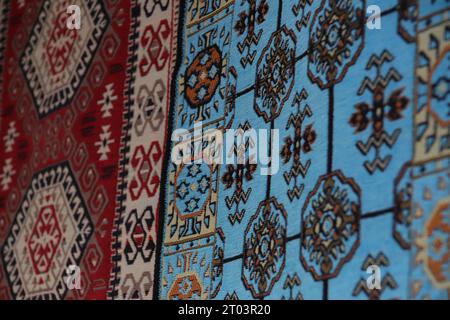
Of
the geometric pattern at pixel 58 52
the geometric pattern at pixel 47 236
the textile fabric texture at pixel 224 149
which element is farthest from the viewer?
the geometric pattern at pixel 58 52

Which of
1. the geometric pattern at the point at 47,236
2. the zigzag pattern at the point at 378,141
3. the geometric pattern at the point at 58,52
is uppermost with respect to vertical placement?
the geometric pattern at the point at 58,52

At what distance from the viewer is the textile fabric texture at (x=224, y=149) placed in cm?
116

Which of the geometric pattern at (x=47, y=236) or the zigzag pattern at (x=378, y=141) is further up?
Answer: the zigzag pattern at (x=378, y=141)

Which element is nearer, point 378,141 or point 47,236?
point 378,141

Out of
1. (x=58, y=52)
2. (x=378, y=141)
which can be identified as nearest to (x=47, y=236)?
(x=58, y=52)

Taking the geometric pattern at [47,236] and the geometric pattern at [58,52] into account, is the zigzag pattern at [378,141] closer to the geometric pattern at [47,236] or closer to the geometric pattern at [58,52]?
the geometric pattern at [47,236]

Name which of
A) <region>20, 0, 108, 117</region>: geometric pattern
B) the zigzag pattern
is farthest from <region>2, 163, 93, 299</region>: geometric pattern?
the zigzag pattern

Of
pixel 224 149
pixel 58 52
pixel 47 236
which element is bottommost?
pixel 47 236

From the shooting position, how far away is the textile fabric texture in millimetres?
1158

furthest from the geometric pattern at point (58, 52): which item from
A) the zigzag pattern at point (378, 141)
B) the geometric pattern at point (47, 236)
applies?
the zigzag pattern at point (378, 141)

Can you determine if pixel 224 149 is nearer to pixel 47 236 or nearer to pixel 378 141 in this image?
pixel 378 141

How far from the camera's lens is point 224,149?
1658mm
